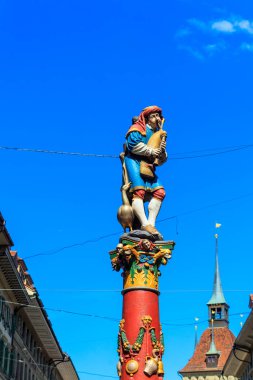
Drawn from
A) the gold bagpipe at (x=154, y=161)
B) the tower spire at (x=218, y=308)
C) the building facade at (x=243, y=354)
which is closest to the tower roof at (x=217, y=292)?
the tower spire at (x=218, y=308)

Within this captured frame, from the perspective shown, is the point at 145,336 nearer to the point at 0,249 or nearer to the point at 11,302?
the point at 0,249

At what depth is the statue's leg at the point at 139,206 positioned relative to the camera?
13.9 metres

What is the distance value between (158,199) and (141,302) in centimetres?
211

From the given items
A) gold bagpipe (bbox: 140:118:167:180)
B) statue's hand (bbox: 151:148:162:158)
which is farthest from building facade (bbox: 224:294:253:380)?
statue's hand (bbox: 151:148:162:158)

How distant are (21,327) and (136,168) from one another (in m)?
37.7

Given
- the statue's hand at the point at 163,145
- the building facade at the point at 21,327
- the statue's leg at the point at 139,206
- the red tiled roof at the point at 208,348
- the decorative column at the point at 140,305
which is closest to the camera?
the decorative column at the point at 140,305

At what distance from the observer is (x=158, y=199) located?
14.1 m

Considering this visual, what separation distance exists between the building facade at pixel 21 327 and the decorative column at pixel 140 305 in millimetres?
25690

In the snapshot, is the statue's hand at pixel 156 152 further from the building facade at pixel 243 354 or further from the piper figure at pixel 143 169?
the building facade at pixel 243 354

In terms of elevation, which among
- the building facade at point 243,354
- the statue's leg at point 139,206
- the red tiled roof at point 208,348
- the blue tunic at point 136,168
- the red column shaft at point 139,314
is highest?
Result: the red tiled roof at point 208,348

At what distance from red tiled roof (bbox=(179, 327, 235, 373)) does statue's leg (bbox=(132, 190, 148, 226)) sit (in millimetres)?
124002

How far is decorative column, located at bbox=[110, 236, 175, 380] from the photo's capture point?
41.5ft

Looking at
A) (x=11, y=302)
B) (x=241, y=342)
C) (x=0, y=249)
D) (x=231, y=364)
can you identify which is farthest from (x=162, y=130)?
(x=231, y=364)

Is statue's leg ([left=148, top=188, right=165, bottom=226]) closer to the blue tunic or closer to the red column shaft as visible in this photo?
the blue tunic
